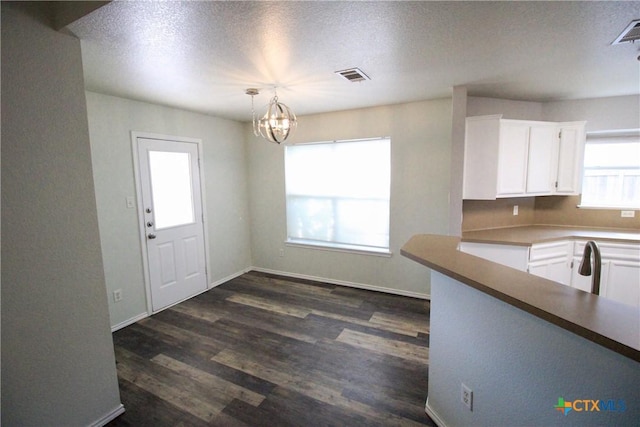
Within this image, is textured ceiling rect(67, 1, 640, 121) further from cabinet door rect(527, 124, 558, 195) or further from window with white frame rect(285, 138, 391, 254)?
window with white frame rect(285, 138, 391, 254)

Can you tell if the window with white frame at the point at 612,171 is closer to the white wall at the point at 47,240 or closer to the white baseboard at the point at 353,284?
the white baseboard at the point at 353,284

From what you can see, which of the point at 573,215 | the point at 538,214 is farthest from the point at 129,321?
the point at 573,215

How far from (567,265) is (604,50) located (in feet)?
6.84

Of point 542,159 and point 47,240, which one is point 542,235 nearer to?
point 542,159

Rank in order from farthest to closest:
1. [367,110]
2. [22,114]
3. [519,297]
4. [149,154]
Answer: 1. [367,110]
2. [149,154]
3. [22,114]
4. [519,297]

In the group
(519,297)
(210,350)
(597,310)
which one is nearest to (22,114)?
(210,350)

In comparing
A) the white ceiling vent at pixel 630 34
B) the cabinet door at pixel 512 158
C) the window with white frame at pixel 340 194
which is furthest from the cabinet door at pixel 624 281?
the window with white frame at pixel 340 194

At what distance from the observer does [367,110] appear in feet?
12.2

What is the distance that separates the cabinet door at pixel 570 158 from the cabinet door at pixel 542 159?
67 mm

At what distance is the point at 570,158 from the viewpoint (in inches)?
128

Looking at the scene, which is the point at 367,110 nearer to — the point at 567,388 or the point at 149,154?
the point at 149,154

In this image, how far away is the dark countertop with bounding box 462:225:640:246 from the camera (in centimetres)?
286

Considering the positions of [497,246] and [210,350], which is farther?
[497,246]

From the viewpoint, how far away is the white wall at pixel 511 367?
2.89 ft
